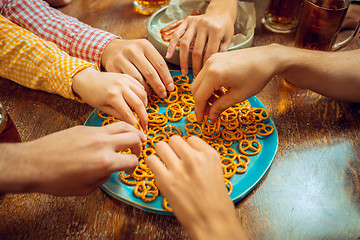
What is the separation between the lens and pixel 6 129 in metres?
0.63

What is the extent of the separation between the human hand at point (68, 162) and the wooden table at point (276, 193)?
4.2 inches

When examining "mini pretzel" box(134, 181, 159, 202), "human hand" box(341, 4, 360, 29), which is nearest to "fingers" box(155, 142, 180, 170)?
"mini pretzel" box(134, 181, 159, 202)

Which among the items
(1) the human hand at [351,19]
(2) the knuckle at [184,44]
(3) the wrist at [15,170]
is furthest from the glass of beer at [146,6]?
(3) the wrist at [15,170]

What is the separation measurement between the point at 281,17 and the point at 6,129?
106 cm

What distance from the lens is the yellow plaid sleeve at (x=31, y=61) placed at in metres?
0.85

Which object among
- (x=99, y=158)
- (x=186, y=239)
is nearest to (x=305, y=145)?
(x=186, y=239)

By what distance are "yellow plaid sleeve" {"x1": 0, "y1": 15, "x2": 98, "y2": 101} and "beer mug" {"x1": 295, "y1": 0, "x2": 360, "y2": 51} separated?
0.70 metres

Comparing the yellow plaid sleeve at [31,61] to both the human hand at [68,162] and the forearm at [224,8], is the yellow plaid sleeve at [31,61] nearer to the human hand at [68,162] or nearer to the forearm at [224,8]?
the human hand at [68,162]

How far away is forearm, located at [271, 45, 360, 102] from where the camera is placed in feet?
2.57

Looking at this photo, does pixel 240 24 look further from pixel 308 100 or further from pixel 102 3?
pixel 102 3

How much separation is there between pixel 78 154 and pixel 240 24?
0.82 meters

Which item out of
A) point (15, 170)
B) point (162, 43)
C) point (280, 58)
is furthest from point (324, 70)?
point (15, 170)

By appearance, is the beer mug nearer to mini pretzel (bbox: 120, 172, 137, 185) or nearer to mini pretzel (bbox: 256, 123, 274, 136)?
mini pretzel (bbox: 256, 123, 274, 136)

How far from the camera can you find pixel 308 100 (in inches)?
34.4
